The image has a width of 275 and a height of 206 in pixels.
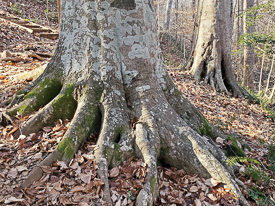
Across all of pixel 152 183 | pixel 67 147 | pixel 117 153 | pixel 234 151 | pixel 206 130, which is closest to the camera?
pixel 152 183

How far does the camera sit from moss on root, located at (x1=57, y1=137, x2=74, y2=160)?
2.48 m

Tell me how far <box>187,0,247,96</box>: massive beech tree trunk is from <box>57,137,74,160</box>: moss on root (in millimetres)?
5393

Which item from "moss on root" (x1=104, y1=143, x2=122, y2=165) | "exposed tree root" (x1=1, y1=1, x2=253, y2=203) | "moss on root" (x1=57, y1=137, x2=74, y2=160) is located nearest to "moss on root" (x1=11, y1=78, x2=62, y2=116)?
"exposed tree root" (x1=1, y1=1, x2=253, y2=203)

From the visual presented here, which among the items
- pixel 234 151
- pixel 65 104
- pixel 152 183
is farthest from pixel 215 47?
pixel 152 183

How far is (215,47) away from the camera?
22.5ft

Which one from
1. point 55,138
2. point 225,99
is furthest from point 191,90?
point 55,138

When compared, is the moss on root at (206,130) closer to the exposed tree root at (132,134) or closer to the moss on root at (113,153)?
the exposed tree root at (132,134)

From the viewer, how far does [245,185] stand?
9.77ft

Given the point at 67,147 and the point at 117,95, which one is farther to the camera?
the point at 117,95

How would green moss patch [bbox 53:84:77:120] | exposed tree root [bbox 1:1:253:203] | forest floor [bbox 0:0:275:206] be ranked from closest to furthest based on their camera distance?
forest floor [bbox 0:0:275:206] → exposed tree root [bbox 1:1:253:203] → green moss patch [bbox 53:84:77:120]

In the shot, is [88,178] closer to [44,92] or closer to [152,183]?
[152,183]

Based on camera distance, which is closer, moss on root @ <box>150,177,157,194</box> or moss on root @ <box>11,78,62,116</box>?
moss on root @ <box>150,177,157,194</box>

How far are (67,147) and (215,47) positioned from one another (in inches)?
238

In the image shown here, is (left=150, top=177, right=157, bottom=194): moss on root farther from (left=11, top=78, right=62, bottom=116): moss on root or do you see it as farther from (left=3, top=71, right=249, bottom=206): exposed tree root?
(left=11, top=78, right=62, bottom=116): moss on root
